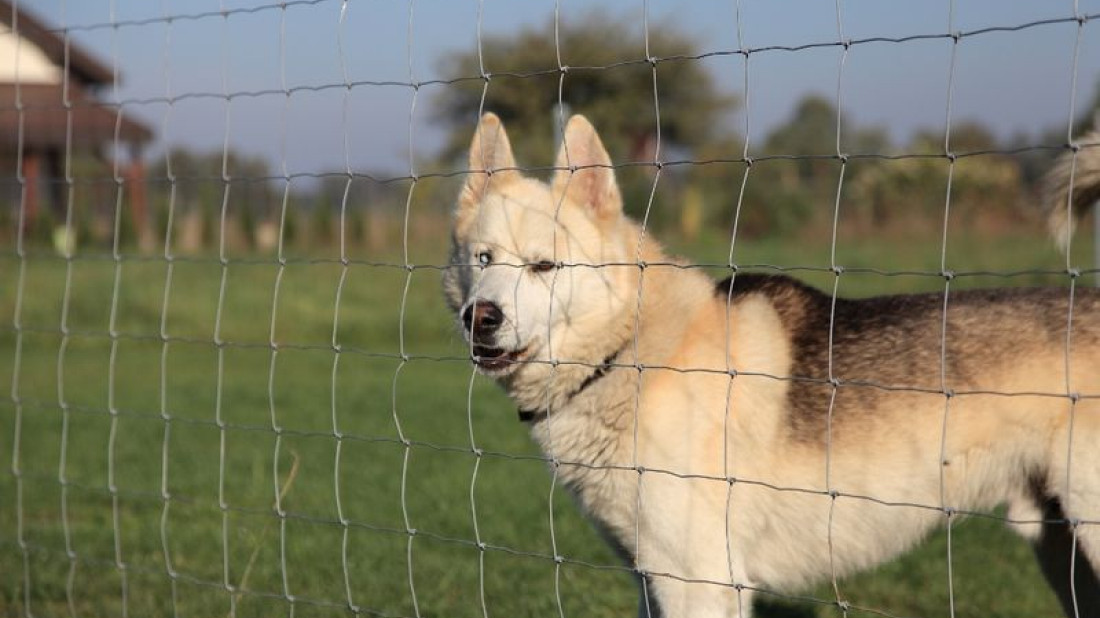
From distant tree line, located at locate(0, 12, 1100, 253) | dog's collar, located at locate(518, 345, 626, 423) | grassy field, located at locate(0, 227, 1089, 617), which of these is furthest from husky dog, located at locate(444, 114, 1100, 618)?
distant tree line, located at locate(0, 12, 1100, 253)

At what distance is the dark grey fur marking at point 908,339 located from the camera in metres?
3.11

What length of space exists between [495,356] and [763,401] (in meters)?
0.78

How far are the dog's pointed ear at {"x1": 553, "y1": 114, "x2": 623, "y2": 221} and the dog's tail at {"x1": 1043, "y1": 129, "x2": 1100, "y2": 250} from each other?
1168mm

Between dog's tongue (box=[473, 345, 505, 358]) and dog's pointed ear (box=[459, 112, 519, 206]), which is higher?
dog's pointed ear (box=[459, 112, 519, 206])

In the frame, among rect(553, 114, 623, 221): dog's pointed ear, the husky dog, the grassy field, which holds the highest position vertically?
rect(553, 114, 623, 221): dog's pointed ear

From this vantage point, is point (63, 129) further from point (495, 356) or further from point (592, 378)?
point (592, 378)

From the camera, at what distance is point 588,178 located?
347 centimetres

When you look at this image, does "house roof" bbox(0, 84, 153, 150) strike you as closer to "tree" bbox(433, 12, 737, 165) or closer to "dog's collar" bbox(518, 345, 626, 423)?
"tree" bbox(433, 12, 737, 165)

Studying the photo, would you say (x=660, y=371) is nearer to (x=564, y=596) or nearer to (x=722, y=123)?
(x=564, y=596)

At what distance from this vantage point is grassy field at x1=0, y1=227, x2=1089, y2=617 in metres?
4.22

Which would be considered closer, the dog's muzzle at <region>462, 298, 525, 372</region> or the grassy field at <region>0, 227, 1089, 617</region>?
the dog's muzzle at <region>462, 298, 525, 372</region>

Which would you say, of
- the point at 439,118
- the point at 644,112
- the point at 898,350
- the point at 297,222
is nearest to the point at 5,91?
the point at 297,222

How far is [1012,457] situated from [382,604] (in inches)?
91.8

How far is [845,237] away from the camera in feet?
76.2
